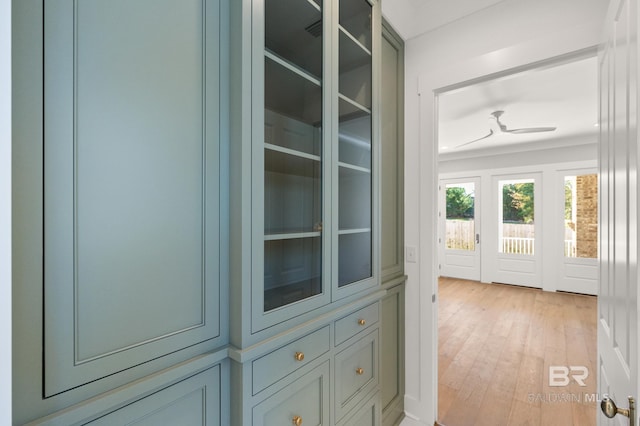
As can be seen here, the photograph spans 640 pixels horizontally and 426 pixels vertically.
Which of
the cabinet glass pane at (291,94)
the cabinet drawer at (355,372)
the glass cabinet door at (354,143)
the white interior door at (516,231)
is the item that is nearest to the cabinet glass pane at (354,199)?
the glass cabinet door at (354,143)

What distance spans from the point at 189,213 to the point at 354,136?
34.6 inches

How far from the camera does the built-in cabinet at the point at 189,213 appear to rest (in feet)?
2.02

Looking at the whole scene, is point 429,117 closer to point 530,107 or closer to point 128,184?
point 128,184

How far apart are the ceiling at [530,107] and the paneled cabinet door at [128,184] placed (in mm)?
1713

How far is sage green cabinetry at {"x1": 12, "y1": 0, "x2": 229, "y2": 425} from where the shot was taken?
598 mm

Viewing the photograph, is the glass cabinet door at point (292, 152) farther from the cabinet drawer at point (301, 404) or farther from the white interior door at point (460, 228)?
the white interior door at point (460, 228)

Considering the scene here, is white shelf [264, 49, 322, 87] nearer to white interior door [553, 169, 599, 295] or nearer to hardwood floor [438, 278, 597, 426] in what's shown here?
hardwood floor [438, 278, 597, 426]

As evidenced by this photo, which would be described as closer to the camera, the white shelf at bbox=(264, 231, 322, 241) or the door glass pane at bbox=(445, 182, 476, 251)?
the white shelf at bbox=(264, 231, 322, 241)

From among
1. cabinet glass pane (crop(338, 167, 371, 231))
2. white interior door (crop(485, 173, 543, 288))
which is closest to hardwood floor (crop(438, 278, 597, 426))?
white interior door (crop(485, 173, 543, 288))

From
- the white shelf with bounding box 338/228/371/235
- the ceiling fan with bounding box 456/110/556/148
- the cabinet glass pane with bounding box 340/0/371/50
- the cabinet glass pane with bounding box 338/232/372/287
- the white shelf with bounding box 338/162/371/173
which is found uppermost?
the ceiling fan with bounding box 456/110/556/148

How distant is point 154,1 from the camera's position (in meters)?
0.79

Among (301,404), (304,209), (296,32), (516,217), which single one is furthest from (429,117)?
(516,217)

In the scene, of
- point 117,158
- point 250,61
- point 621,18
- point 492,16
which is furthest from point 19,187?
point 492,16

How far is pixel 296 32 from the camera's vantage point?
3.72ft
